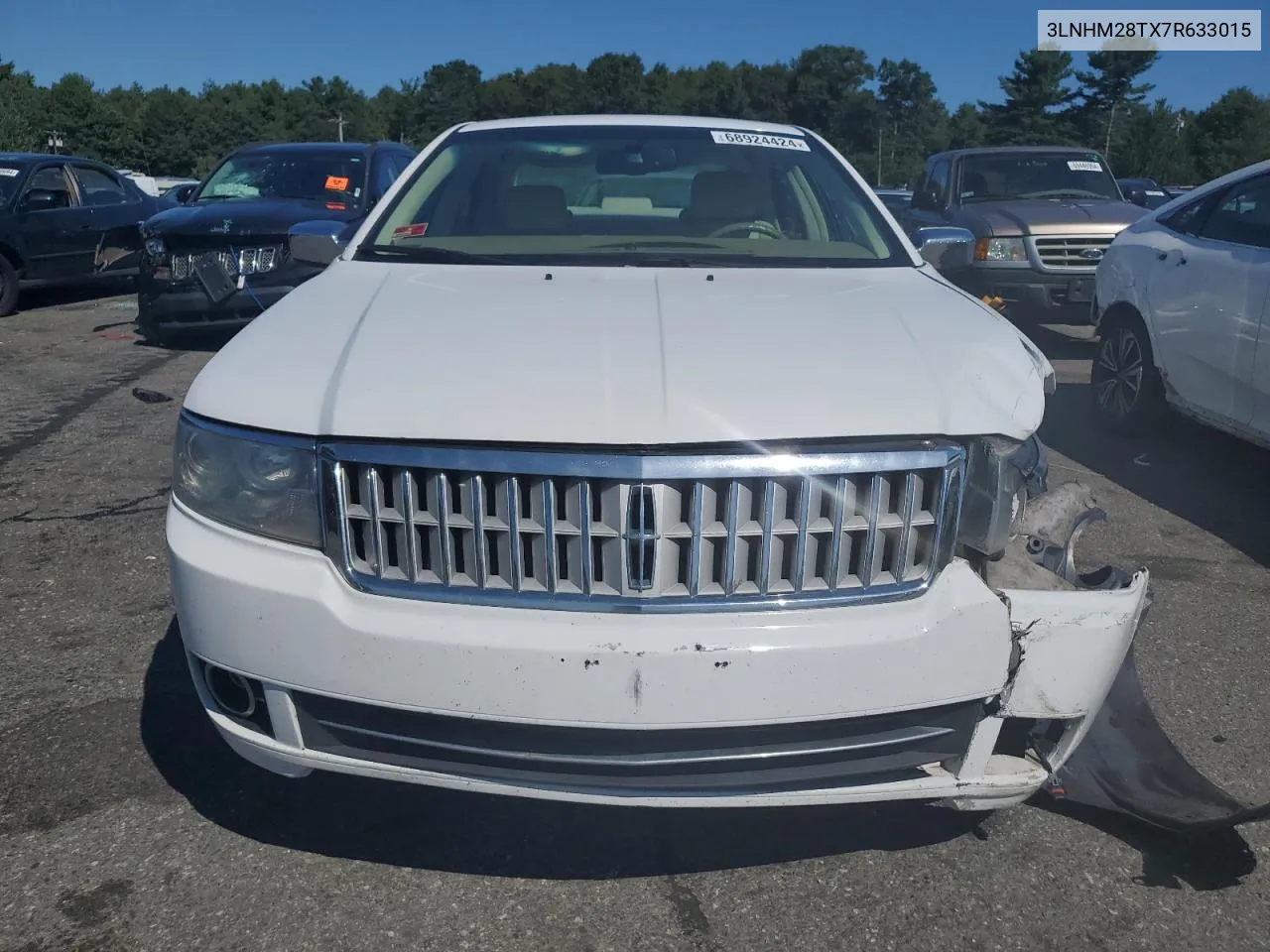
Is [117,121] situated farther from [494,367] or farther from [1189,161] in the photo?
[494,367]

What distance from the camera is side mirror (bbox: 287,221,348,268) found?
12.6 feet

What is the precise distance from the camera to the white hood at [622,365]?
217 cm

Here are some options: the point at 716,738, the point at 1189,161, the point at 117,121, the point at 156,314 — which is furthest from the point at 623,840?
the point at 117,121

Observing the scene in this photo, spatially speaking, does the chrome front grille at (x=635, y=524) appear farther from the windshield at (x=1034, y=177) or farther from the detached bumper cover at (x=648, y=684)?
the windshield at (x=1034, y=177)

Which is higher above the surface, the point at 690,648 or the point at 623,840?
the point at 690,648

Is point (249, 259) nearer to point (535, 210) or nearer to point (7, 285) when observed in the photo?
point (7, 285)

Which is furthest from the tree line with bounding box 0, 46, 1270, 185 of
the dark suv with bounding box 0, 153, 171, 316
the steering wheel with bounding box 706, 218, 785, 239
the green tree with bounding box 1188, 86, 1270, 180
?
the steering wheel with bounding box 706, 218, 785, 239

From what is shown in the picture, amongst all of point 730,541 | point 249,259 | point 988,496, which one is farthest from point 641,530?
point 249,259

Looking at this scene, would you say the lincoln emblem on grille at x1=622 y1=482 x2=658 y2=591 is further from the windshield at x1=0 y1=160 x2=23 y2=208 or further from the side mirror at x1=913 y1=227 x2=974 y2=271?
the windshield at x1=0 y1=160 x2=23 y2=208

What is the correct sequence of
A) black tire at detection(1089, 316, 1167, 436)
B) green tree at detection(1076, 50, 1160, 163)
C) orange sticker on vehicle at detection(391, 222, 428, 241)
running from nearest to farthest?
orange sticker on vehicle at detection(391, 222, 428, 241) < black tire at detection(1089, 316, 1167, 436) < green tree at detection(1076, 50, 1160, 163)

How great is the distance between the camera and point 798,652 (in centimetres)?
210

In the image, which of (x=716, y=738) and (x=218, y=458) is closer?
(x=716, y=738)

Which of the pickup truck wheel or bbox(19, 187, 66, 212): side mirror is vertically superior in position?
bbox(19, 187, 66, 212): side mirror

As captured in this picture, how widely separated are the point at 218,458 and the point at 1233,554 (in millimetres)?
4060
